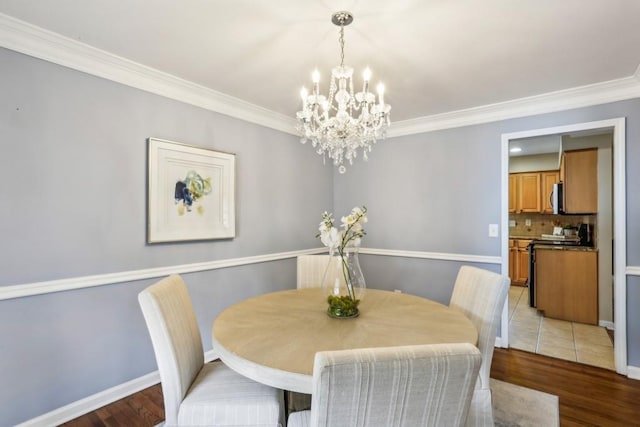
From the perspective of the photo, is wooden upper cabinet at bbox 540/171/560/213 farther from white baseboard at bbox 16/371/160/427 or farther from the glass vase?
white baseboard at bbox 16/371/160/427

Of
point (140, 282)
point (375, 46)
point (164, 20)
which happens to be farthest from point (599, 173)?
point (140, 282)

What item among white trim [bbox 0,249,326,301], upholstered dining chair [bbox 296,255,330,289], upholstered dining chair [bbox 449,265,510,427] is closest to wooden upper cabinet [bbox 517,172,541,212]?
upholstered dining chair [bbox 449,265,510,427]

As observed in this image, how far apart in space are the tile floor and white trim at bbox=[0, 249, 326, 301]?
9.69ft

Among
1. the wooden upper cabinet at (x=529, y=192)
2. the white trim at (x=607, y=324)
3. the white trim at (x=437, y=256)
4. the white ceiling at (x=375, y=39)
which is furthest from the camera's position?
the wooden upper cabinet at (x=529, y=192)

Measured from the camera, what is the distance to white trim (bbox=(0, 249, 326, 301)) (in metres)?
1.81

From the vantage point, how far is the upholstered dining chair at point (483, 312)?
1444 mm

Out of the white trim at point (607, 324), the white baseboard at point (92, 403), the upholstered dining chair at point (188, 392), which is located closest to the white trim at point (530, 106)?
the white trim at point (607, 324)

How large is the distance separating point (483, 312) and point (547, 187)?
17.7ft

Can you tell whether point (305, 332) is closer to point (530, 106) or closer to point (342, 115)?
point (342, 115)

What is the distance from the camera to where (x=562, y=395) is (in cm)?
231

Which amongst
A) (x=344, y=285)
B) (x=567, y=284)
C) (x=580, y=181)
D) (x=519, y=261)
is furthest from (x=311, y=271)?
(x=519, y=261)

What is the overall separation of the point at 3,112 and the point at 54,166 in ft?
1.17

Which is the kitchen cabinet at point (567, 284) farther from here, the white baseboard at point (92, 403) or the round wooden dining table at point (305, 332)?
the white baseboard at point (92, 403)

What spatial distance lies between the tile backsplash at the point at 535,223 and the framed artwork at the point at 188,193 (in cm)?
596
